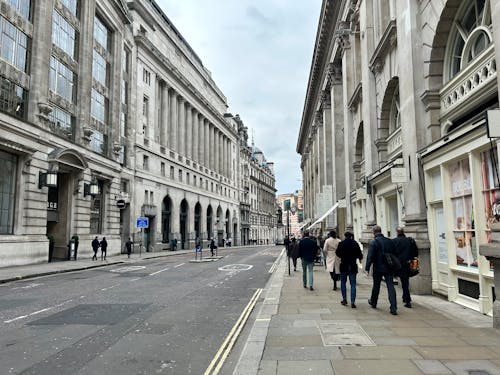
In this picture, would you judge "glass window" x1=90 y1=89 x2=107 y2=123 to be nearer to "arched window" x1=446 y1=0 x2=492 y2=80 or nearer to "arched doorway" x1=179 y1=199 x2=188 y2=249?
"arched doorway" x1=179 y1=199 x2=188 y2=249

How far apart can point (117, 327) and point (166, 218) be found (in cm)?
4534

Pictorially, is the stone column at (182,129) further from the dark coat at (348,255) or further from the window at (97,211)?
the dark coat at (348,255)

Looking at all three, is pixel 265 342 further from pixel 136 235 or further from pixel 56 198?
pixel 136 235

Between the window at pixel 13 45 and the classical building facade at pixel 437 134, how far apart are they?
19467 mm

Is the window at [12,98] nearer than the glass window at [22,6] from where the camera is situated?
Yes

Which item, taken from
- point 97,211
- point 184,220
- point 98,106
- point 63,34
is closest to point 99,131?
point 98,106

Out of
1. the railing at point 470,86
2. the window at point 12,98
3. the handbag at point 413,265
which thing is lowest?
the handbag at point 413,265

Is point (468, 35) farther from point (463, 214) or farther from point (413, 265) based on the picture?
point (413, 265)

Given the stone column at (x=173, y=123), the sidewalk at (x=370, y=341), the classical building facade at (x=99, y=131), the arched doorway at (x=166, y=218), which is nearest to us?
the sidewalk at (x=370, y=341)

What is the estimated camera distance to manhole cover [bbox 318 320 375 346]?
624 centimetres

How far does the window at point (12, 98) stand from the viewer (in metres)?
22.4

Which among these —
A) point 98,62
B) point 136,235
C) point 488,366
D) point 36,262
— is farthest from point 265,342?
point 136,235

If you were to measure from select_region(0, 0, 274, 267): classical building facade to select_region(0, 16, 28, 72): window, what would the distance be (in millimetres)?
100

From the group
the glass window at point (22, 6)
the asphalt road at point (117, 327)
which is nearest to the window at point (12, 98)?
the glass window at point (22, 6)
